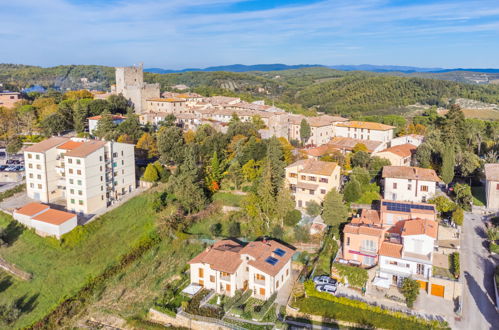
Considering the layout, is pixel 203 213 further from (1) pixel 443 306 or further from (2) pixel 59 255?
(1) pixel 443 306

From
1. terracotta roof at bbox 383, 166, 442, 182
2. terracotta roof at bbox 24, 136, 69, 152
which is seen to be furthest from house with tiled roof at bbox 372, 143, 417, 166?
terracotta roof at bbox 24, 136, 69, 152

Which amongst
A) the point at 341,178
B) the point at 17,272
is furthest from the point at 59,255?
the point at 341,178

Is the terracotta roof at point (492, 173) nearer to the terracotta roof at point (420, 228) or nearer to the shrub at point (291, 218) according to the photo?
the terracotta roof at point (420, 228)

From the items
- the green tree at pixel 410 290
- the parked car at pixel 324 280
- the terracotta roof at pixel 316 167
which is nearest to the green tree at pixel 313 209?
the terracotta roof at pixel 316 167

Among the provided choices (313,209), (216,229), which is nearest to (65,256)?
(216,229)

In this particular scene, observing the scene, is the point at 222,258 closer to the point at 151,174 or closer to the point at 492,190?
the point at 151,174

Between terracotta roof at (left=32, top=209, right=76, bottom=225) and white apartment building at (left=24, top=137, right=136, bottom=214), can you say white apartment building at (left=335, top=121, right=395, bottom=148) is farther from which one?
terracotta roof at (left=32, top=209, right=76, bottom=225)
